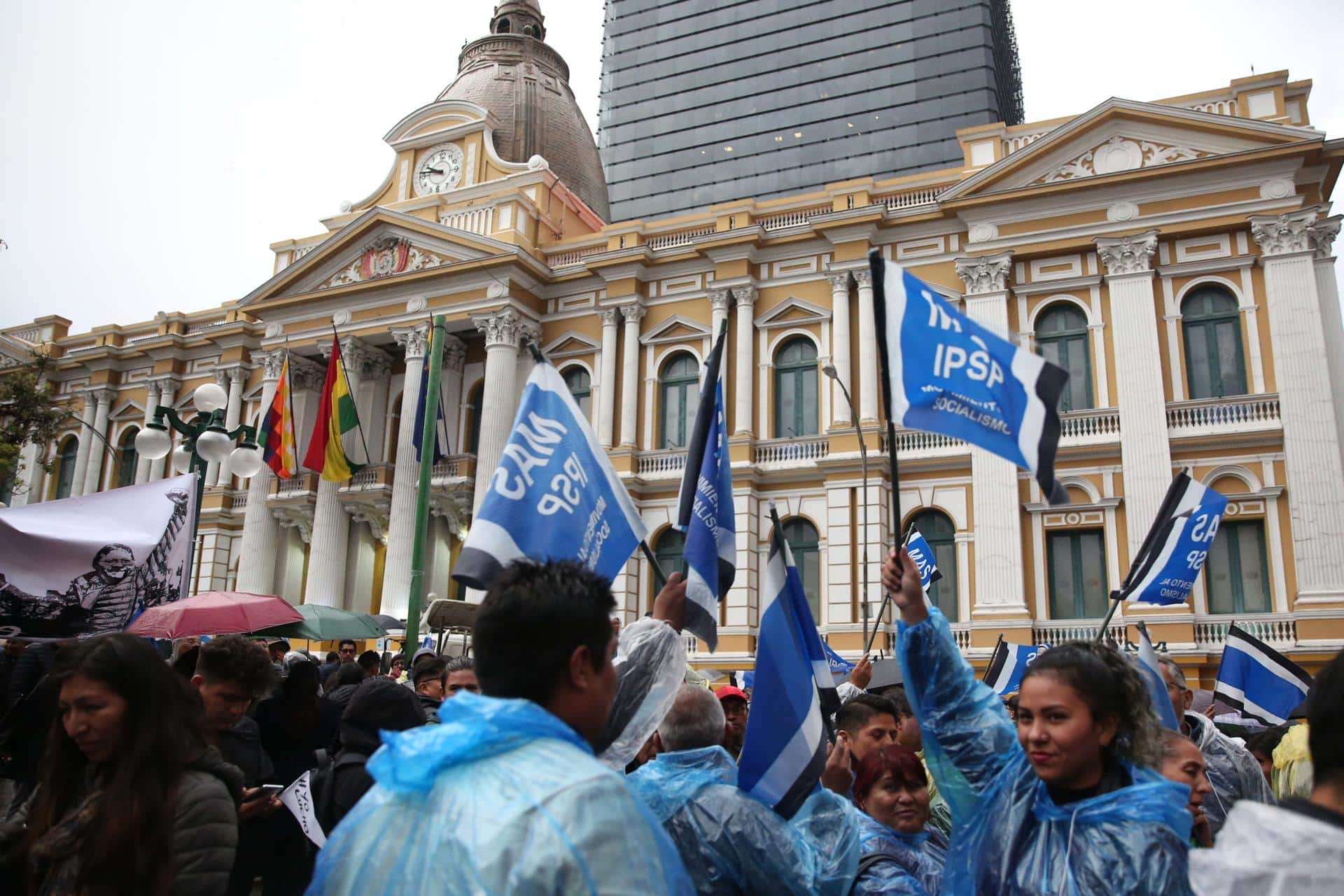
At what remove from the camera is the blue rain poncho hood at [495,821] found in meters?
1.66

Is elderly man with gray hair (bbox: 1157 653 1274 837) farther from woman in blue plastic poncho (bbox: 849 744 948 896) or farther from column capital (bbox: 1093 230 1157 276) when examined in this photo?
column capital (bbox: 1093 230 1157 276)

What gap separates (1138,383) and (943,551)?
15.7 ft

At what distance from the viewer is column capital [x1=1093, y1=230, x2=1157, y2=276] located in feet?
64.3

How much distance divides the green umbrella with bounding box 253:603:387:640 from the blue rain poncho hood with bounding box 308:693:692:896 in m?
11.9

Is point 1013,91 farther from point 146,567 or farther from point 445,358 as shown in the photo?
point 146,567

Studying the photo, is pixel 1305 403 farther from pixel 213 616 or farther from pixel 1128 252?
pixel 213 616

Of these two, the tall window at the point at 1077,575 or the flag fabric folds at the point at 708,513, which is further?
the tall window at the point at 1077,575

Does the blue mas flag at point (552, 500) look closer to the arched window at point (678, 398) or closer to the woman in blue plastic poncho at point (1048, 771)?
the woman in blue plastic poncho at point (1048, 771)

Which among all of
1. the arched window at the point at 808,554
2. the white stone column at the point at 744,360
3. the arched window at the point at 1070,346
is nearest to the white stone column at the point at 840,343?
the white stone column at the point at 744,360

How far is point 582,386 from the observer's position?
2470 cm

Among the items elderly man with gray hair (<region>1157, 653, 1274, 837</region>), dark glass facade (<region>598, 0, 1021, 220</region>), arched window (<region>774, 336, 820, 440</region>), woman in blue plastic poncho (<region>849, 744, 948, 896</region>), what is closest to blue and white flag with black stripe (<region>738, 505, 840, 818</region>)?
woman in blue plastic poncho (<region>849, 744, 948, 896</region>)

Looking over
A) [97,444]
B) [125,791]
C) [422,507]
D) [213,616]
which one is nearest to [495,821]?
[125,791]

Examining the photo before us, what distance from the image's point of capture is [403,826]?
1848 millimetres

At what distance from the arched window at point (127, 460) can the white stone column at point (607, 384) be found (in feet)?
50.4
